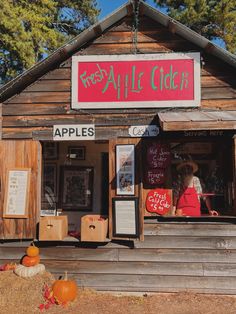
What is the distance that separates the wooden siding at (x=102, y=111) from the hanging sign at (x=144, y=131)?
106 mm

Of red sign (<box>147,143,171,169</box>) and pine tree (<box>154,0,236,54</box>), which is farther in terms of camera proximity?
pine tree (<box>154,0,236,54</box>)

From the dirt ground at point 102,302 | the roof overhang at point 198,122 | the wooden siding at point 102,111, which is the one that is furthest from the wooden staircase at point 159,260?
the wooden siding at point 102,111

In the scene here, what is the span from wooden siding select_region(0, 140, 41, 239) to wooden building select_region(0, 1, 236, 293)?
0.06ft

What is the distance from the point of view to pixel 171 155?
7219 mm

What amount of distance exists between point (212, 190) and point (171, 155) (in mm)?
1086

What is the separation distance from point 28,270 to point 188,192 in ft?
10.0

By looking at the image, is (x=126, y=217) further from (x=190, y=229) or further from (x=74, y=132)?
(x=74, y=132)

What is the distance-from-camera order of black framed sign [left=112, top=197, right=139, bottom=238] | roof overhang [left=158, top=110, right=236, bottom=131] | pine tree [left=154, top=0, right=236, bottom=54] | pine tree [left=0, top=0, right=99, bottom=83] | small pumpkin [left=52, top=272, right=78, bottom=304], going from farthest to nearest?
pine tree [left=154, top=0, right=236, bottom=54]
pine tree [left=0, top=0, right=99, bottom=83]
black framed sign [left=112, top=197, right=139, bottom=238]
small pumpkin [left=52, top=272, right=78, bottom=304]
roof overhang [left=158, top=110, right=236, bottom=131]

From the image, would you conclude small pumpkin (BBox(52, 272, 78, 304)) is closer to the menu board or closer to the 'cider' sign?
the menu board

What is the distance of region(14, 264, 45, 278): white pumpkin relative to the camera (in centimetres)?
648

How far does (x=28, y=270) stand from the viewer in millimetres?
6527

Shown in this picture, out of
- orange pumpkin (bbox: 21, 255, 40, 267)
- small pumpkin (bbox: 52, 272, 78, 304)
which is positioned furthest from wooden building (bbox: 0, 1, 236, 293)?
small pumpkin (bbox: 52, 272, 78, 304)

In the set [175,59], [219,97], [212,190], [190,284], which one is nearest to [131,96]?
[175,59]

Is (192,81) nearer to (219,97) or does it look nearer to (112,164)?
(219,97)
